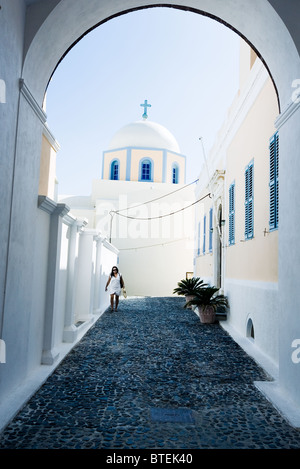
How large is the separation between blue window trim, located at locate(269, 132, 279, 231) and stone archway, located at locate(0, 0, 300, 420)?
4.63 feet

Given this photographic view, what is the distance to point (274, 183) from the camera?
6473 mm

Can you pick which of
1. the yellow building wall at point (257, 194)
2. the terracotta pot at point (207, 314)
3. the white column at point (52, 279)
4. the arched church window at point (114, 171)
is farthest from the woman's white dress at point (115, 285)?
the arched church window at point (114, 171)

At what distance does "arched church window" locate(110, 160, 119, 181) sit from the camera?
26.0 meters

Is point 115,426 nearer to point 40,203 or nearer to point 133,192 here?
point 40,203

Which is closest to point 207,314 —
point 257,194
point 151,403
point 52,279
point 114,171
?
point 257,194

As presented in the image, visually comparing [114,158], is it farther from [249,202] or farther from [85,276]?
[249,202]

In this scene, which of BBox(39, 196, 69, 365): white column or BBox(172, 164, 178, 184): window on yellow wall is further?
BBox(172, 164, 178, 184): window on yellow wall

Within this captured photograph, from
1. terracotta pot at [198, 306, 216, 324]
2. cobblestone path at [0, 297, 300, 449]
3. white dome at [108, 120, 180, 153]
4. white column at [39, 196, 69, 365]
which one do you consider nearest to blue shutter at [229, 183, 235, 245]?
terracotta pot at [198, 306, 216, 324]

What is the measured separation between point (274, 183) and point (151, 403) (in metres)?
3.87

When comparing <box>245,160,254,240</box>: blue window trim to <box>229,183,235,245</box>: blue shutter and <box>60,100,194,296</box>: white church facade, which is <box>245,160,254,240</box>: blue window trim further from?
<box>60,100,194,296</box>: white church facade

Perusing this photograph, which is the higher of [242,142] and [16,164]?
[242,142]

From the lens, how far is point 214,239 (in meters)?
12.8

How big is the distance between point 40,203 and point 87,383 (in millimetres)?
2319

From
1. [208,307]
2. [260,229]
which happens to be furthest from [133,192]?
[260,229]
